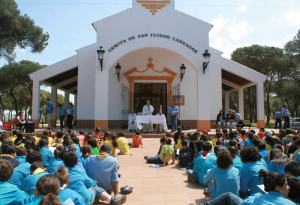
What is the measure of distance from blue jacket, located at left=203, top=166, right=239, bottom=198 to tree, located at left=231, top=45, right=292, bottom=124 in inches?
962

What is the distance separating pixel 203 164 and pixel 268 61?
2472cm

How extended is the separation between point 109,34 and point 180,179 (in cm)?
960

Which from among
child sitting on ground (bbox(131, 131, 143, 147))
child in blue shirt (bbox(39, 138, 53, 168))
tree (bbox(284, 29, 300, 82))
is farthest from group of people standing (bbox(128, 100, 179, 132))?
tree (bbox(284, 29, 300, 82))

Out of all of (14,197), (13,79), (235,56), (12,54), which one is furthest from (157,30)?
(13,79)

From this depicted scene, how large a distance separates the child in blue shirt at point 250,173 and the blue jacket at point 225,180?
0.70 ft

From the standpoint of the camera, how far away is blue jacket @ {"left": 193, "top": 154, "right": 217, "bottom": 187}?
4.36 metres

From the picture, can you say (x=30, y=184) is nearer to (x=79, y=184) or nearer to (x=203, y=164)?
(x=79, y=184)

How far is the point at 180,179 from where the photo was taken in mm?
5062

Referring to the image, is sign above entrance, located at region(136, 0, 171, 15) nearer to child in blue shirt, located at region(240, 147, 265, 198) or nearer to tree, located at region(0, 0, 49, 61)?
tree, located at region(0, 0, 49, 61)

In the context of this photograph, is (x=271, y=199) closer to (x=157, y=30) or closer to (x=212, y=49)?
(x=157, y=30)

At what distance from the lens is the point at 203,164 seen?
440cm

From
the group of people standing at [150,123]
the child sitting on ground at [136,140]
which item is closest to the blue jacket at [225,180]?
the child sitting on ground at [136,140]

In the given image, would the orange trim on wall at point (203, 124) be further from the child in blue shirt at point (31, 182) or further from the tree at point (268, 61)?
the tree at point (268, 61)

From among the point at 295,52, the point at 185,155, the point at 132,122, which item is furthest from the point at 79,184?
the point at 295,52
